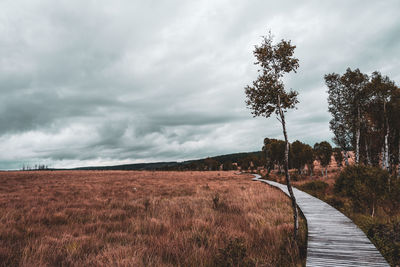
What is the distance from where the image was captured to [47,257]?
4.87 m

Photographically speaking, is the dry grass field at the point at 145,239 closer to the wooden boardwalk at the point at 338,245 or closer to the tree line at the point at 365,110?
the wooden boardwalk at the point at 338,245

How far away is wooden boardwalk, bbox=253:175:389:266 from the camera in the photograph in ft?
13.8

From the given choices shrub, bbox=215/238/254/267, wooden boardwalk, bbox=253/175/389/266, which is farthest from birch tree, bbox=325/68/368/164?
shrub, bbox=215/238/254/267

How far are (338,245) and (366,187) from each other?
5.32 metres

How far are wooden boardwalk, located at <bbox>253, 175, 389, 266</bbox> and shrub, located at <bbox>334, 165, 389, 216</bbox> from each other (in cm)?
237

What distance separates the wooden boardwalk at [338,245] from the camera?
421 centimetres

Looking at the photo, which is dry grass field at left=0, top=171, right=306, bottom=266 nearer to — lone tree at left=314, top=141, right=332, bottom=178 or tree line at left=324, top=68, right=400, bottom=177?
tree line at left=324, top=68, right=400, bottom=177

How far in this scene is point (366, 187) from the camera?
341 inches

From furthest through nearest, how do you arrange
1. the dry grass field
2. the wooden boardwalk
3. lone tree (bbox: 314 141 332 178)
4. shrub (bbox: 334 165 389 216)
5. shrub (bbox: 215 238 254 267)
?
lone tree (bbox: 314 141 332 178), shrub (bbox: 334 165 389 216), the dry grass field, shrub (bbox: 215 238 254 267), the wooden boardwalk

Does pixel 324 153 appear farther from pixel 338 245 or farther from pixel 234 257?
pixel 234 257

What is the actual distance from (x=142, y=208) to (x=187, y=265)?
6.65 metres

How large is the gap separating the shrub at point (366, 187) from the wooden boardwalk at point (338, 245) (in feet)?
7.79

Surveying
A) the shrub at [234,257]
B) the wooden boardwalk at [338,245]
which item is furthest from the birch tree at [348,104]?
the shrub at [234,257]

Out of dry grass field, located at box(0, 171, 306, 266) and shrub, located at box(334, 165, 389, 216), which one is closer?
dry grass field, located at box(0, 171, 306, 266)
